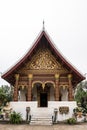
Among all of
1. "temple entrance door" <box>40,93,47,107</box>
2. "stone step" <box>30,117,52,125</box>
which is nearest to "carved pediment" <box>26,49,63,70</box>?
"temple entrance door" <box>40,93,47,107</box>

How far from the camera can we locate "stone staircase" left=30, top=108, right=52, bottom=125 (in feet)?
43.6

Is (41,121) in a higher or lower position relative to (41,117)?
lower

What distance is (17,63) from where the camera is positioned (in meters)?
16.8

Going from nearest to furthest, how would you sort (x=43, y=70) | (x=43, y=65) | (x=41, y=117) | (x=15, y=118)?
(x=15, y=118), (x=41, y=117), (x=43, y=70), (x=43, y=65)

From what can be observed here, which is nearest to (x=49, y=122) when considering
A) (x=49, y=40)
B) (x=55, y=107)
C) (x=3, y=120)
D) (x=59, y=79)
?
(x=55, y=107)

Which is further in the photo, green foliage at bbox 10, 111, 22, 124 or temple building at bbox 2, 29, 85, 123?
temple building at bbox 2, 29, 85, 123

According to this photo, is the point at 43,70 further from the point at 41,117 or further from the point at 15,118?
the point at 15,118

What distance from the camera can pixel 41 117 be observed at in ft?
47.6

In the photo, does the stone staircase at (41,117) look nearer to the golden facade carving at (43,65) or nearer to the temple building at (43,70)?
the temple building at (43,70)

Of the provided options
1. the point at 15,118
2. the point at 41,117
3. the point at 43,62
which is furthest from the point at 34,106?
the point at 43,62

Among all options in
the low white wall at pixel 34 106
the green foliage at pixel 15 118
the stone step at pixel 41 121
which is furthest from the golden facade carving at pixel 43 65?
the stone step at pixel 41 121

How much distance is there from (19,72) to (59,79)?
339 centimetres

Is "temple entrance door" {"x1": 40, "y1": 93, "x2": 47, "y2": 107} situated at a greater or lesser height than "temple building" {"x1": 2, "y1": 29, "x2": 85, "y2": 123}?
lesser

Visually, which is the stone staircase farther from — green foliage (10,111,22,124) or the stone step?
green foliage (10,111,22,124)
